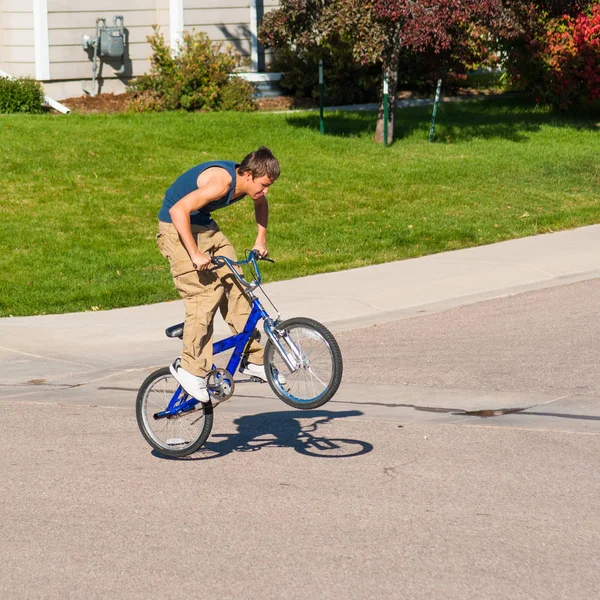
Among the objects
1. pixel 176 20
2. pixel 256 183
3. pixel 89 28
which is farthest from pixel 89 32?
pixel 256 183

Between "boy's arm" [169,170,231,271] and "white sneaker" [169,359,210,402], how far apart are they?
0.66 metres

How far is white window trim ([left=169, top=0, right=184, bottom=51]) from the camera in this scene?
22.9m

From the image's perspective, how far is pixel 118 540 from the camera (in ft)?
18.0

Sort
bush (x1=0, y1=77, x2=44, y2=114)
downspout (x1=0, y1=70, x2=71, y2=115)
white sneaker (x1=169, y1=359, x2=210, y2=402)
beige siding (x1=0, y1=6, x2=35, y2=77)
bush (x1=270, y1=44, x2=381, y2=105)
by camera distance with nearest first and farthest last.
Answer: white sneaker (x1=169, y1=359, x2=210, y2=402)
bush (x1=0, y1=77, x2=44, y2=114)
downspout (x1=0, y1=70, x2=71, y2=115)
beige siding (x1=0, y1=6, x2=35, y2=77)
bush (x1=270, y1=44, x2=381, y2=105)

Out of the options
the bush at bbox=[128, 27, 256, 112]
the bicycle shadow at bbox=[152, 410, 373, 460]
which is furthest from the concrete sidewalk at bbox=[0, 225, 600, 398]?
the bush at bbox=[128, 27, 256, 112]

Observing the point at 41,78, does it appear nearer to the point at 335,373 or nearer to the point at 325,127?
the point at 325,127

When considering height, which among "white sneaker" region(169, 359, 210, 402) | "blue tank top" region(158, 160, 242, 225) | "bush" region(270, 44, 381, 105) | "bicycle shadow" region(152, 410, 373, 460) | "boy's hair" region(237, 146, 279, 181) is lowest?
"bicycle shadow" region(152, 410, 373, 460)

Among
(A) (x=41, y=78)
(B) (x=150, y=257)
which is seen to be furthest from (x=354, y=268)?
(A) (x=41, y=78)

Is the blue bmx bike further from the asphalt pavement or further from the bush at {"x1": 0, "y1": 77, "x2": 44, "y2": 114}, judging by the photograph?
the bush at {"x1": 0, "y1": 77, "x2": 44, "y2": 114}

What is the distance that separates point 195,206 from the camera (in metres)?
6.45

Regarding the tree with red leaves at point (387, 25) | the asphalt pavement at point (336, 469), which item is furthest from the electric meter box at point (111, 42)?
the asphalt pavement at point (336, 469)

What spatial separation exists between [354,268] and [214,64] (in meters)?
9.44

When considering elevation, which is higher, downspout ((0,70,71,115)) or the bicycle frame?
downspout ((0,70,71,115))

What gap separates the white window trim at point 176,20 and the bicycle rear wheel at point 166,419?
1683 cm
